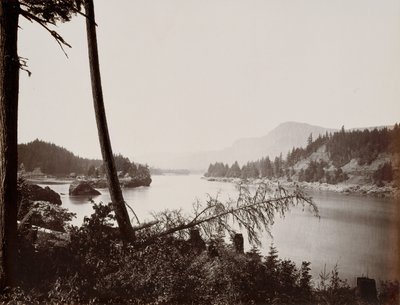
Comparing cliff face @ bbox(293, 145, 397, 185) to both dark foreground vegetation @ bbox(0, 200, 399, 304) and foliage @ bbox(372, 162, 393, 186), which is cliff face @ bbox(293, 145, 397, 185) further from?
dark foreground vegetation @ bbox(0, 200, 399, 304)

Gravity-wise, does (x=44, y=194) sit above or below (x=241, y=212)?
above

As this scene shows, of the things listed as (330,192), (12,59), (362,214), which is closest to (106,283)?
(12,59)

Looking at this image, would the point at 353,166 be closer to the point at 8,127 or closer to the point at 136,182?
the point at 136,182

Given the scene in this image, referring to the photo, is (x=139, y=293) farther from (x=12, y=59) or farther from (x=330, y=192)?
(x=330, y=192)

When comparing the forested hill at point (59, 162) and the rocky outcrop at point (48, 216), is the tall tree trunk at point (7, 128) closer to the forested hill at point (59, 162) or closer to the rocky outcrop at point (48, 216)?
the rocky outcrop at point (48, 216)

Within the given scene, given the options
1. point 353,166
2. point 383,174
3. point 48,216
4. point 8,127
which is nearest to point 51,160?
point 48,216
